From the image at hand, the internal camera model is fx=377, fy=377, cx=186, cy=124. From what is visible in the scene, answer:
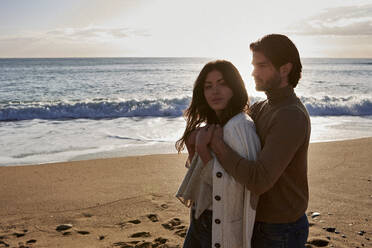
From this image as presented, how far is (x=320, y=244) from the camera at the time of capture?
162 inches

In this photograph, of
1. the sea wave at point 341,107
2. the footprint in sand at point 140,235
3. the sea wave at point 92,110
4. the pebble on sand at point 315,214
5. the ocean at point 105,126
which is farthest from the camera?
the sea wave at point 341,107

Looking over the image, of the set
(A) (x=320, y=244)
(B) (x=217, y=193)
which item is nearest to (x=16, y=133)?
(A) (x=320, y=244)

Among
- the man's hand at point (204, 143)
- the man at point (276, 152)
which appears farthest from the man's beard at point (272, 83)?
the man's hand at point (204, 143)

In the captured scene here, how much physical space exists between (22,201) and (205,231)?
155 inches

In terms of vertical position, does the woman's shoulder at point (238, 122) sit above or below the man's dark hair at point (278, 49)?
below

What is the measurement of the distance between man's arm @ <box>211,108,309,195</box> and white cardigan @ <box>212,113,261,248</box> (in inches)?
3.5

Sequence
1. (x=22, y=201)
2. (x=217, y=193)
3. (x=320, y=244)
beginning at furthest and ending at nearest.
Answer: (x=22, y=201) < (x=320, y=244) < (x=217, y=193)

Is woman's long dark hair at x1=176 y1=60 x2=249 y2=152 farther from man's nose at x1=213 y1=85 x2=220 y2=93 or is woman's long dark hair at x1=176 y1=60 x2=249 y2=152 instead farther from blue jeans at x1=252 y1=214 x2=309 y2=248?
blue jeans at x1=252 y1=214 x2=309 y2=248

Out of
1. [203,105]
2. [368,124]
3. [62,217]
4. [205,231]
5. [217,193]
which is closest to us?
[217,193]

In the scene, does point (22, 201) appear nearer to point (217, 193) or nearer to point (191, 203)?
point (191, 203)

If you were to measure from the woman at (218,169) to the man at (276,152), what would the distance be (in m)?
0.08

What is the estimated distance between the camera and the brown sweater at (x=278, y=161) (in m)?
1.91

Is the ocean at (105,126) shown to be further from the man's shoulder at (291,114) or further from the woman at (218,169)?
the man's shoulder at (291,114)

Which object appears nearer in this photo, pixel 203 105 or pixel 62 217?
pixel 203 105
